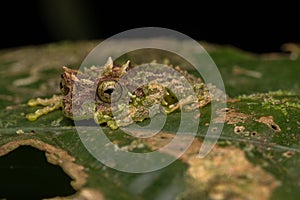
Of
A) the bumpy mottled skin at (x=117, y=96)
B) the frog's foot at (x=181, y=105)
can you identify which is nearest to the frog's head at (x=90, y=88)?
the bumpy mottled skin at (x=117, y=96)

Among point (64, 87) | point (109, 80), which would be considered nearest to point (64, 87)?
point (64, 87)

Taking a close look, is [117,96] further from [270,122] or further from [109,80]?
[270,122]

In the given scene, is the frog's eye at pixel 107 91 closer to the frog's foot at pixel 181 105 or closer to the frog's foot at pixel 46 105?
the frog's foot at pixel 181 105

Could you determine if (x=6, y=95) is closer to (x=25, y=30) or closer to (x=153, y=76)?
(x=153, y=76)

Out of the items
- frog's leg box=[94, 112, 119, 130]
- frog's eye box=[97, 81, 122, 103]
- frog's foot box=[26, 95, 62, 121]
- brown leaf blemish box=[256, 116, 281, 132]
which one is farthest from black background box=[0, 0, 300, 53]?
brown leaf blemish box=[256, 116, 281, 132]

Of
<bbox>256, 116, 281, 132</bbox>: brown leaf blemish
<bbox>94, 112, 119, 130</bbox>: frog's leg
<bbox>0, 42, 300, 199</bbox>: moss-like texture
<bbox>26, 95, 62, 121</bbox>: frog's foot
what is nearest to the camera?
<bbox>0, 42, 300, 199</bbox>: moss-like texture

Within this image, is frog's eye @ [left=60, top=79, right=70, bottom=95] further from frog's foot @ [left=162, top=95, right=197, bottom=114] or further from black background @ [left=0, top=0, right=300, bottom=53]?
black background @ [left=0, top=0, right=300, bottom=53]

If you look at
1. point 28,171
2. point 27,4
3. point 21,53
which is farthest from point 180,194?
point 27,4
